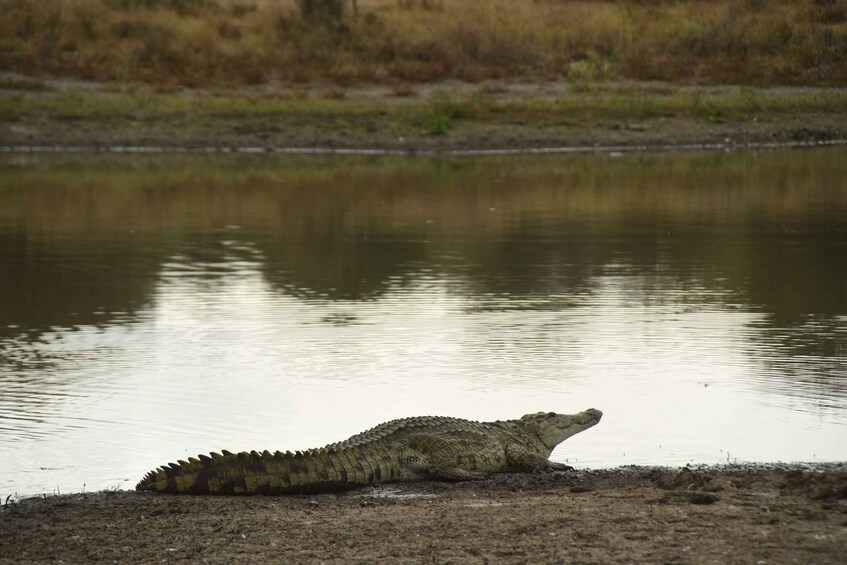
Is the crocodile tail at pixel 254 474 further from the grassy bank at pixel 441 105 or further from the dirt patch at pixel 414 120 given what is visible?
the grassy bank at pixel 441 105

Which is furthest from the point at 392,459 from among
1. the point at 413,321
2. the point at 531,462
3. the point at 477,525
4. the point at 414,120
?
the point at 414,120

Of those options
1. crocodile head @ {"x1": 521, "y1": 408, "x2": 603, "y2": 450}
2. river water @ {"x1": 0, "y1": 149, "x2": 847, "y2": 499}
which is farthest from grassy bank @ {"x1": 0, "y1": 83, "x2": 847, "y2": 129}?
crocodile head @ {"x1": 521, "y1": 408, "x2": 603, "y2": 450}

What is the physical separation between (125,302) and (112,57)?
2661 centimetres

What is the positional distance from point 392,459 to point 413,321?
4.61 metres

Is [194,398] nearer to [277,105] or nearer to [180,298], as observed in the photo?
[180,298]

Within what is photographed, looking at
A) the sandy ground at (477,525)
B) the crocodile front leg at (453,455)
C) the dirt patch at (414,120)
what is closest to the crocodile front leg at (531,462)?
the crocodile front leg at (453,455)

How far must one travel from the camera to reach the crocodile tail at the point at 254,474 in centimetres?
691

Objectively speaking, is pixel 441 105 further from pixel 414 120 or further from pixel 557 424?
pixel 557 424

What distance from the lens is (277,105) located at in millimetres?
32594

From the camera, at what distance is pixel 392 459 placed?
7.42m

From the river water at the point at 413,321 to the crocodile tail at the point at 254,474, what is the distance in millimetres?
545

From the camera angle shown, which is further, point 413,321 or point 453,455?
point 413,321

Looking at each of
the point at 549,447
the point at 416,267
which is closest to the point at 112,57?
the point at 416,267

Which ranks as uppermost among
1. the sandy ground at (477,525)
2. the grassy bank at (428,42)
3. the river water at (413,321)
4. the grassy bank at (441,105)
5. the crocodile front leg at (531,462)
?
the grassy bank at (428,42)
